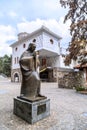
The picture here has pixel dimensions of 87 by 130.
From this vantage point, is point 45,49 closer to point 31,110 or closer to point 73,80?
point 73,80

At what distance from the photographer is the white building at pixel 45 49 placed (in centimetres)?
2075

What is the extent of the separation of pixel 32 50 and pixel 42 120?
2373 millimetres

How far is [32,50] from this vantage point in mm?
5102

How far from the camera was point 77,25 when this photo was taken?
10273mm

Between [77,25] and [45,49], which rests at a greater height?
[45,49]

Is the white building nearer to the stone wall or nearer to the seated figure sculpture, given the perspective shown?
the stone wall

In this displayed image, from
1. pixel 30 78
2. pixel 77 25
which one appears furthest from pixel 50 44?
pixel 30 78

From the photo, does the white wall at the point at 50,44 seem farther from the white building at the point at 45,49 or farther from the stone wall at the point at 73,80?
the stone wall at the point at 73,80

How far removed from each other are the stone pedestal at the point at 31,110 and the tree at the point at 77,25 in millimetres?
6477

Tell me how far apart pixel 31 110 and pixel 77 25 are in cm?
779

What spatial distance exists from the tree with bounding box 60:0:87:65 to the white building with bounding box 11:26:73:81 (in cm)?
860

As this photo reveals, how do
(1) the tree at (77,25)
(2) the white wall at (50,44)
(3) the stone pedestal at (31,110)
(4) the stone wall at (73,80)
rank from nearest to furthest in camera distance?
(3) the stone pedestal at (31,110), (1) the tree at (77,25), (4) the stone wall at (73,80), (2) the white wall at (50,44)

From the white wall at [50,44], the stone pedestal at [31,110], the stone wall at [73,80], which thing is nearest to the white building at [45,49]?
the white wall at [50,44]

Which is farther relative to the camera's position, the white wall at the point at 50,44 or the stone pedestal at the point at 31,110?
the white wall at the point at 50,44
